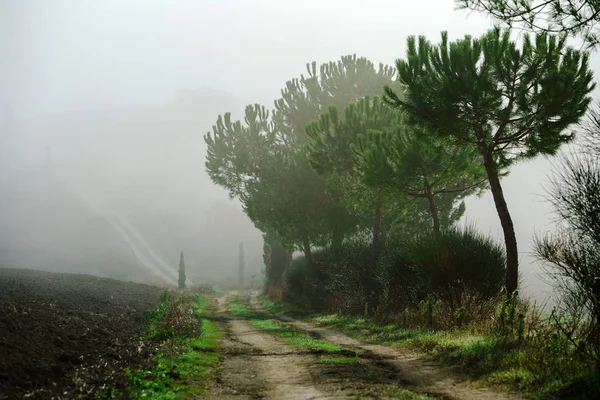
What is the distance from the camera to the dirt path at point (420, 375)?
26.6ft

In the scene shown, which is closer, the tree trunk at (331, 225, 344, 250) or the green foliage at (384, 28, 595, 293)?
the green foliage at (384, 28, 595, 293)

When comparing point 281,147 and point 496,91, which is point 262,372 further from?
point 281,147

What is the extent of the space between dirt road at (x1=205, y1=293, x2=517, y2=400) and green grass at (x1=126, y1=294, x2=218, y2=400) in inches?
14.7

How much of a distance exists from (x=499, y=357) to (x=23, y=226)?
127m

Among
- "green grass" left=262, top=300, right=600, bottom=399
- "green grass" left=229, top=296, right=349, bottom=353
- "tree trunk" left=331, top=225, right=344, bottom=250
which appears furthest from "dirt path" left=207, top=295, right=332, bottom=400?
"tree trunk" left=331, top=225, right=344, bottom=250

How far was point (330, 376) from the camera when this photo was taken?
9.61m

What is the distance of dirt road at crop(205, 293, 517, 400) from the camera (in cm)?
818

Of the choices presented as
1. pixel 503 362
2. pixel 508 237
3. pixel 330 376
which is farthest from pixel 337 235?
pixel 503 362

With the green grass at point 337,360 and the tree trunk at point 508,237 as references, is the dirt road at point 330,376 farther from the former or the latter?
the tree trunk at point 508,237

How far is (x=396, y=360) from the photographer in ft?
38.3

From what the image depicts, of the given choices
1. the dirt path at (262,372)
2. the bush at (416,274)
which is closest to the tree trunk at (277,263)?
the bush at (416,274)

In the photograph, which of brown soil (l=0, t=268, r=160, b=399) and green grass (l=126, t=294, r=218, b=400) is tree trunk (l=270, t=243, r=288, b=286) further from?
green grass (l=126, t=294, r=218, b=400)

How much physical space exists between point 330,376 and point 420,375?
1.74 m

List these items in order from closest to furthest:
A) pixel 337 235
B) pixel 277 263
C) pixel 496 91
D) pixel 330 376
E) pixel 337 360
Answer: pixel 330 376
pixel 337 360
pixel 496 91
pixel 337 235
pixel 277 263
